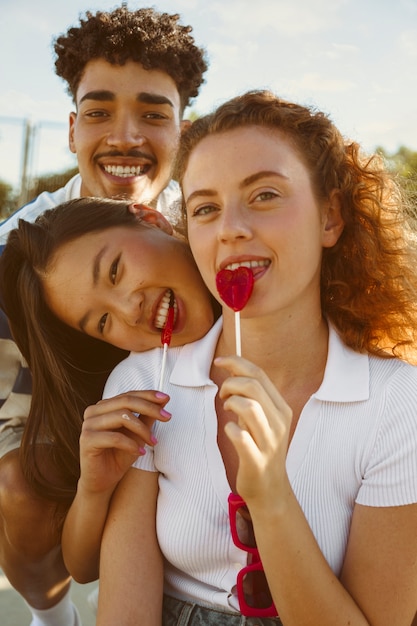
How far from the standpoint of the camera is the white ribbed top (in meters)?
1.85

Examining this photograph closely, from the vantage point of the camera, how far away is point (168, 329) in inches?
88.0

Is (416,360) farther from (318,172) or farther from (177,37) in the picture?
(177,37)

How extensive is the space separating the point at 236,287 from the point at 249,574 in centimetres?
73

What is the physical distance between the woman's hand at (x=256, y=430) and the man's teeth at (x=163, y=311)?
2.24 feet

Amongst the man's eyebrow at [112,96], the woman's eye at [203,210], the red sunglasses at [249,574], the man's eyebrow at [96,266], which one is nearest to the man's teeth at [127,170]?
the man's eyebrow at [112,96]

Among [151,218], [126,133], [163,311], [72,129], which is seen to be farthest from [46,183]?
[163,311]

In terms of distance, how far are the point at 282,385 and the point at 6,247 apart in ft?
4.01

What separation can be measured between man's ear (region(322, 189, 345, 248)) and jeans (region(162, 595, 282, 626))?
3.37ft

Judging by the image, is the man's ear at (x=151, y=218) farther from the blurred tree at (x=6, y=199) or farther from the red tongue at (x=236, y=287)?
the blurred tree at (x=6, y=199)

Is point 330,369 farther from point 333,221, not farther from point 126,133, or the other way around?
point 126,133

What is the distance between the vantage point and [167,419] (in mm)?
1942

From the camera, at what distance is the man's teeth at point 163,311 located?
2275 mm

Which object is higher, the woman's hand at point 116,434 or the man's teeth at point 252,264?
the man's teeth at point 252,264

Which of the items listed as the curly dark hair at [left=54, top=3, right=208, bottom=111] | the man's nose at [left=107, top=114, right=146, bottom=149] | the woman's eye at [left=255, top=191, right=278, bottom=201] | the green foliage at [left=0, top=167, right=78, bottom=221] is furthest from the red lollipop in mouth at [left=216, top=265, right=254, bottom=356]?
the green foliage at [left=0, top=167, right=78, bottom=221]
